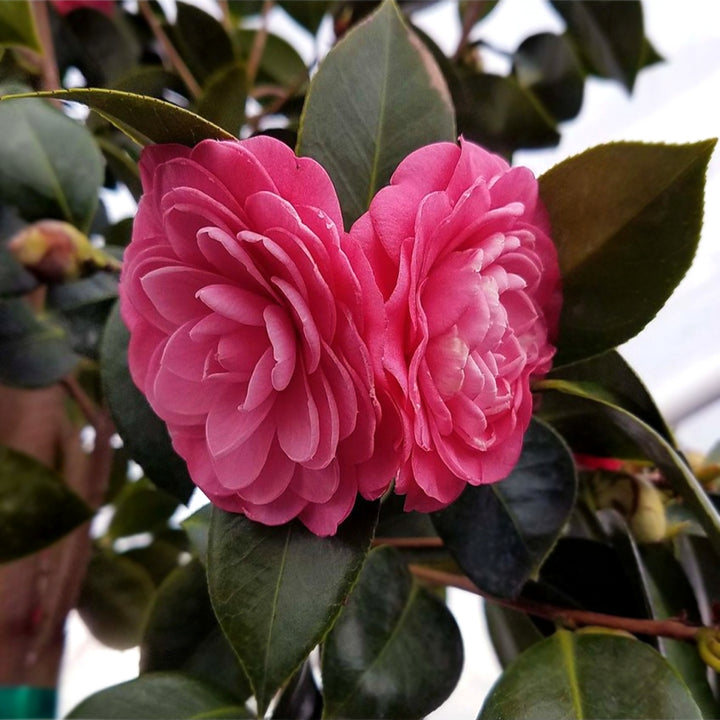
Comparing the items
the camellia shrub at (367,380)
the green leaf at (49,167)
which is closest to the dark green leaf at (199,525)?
the camellia shrub at (367,380)

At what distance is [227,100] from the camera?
0.53 m

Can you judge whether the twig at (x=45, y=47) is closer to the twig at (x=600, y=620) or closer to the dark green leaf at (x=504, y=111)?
the dark green leaf at (x=504, y=111)

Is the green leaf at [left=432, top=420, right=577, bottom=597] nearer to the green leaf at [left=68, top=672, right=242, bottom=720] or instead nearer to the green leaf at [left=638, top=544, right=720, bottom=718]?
the green leaf at [left=638, top=544, right=720, bottom=718]

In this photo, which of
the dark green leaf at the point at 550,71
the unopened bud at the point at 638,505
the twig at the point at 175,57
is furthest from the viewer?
the dark green leaf at the point at 550,71

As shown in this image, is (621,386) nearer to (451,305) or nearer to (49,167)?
(451,305)

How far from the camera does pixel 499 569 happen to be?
1.52 feet

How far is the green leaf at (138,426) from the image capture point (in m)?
0.49

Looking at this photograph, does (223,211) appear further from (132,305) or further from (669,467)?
(669,467)

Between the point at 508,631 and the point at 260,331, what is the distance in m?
0.40

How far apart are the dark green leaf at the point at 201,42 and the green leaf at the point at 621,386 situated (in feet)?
1.82

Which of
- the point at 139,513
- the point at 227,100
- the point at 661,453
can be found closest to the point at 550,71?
the point at 227,100

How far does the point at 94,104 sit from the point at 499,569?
1.12 feet

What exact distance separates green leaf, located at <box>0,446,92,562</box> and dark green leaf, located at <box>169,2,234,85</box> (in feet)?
1.45

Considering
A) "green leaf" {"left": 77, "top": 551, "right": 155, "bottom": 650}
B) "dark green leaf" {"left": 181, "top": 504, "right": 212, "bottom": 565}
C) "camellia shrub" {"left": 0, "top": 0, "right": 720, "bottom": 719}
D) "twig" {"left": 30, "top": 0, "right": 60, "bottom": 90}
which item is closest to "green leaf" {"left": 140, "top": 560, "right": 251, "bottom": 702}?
"camellia shrub" {"left": 0, "top": 0, "right": 720, "bottom": 719}
